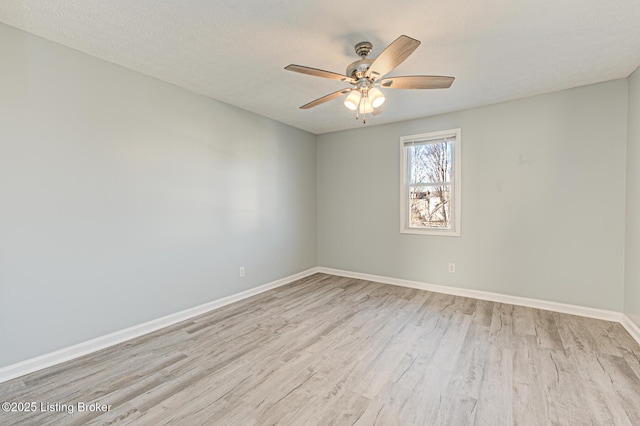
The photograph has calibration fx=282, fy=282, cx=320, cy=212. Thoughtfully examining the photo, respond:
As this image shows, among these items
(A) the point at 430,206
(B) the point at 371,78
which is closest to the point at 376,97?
(B) the point at 371,78

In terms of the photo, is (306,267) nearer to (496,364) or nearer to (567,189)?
(496,364)

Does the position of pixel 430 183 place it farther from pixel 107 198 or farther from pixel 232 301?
pixel 107 198

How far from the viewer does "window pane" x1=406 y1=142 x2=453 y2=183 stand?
3.93 meters

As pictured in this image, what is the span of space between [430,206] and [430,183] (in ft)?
1.09

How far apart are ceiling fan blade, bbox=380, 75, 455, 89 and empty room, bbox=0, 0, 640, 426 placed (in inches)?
1.2

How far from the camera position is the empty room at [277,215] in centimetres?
184

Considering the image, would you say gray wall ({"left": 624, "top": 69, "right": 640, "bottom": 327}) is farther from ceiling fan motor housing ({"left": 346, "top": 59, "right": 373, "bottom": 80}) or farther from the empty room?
ceiling fan motor housing ({"left": 346, "top": 59, "right": 373, "bottom": 80})

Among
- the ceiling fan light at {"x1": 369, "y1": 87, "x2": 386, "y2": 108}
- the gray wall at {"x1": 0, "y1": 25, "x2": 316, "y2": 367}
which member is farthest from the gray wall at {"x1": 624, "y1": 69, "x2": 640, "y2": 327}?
the gray wall at {"x1": 0, "y1": 25, "x2": 316, "y2": 367}

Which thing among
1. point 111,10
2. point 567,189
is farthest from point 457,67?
point 111,10

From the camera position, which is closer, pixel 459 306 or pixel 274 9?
pixel 274 9

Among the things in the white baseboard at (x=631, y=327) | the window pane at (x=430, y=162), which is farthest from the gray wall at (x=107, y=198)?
the white baseboard at (x=631, y=327)

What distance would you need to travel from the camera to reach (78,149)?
232 cm

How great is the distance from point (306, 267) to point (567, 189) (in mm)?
3657

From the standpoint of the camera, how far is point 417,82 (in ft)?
6.97
